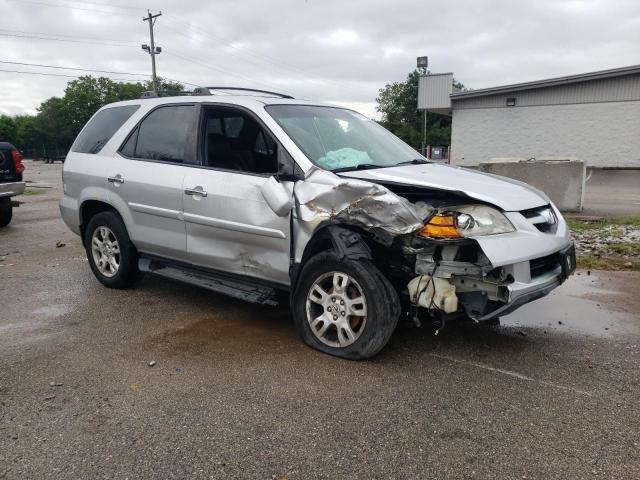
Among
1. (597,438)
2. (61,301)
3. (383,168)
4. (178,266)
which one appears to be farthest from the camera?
(61,301)

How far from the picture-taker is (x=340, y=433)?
A: 288cm

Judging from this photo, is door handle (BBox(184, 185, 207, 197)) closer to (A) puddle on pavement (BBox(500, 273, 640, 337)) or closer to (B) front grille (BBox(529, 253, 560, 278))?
(B) front grille (BBox(529, 253, 560, 278))

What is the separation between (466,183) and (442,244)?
0.65 metres

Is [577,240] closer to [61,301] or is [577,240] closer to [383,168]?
[383,168]

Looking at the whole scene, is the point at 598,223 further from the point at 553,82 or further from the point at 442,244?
the point at 553,82

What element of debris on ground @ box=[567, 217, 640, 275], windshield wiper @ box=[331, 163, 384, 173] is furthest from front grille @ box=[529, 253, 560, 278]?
debris on ground @ box=[567, 217, 640, 275]

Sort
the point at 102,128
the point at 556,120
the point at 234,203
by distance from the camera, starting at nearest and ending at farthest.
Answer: the point at 234,203 < the point at 102,128 < the point at 556,120

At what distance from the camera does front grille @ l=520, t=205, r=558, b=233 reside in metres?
3.69

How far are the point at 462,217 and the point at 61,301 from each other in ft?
13.3

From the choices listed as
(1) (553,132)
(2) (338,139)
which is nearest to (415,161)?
(2) (338,139)

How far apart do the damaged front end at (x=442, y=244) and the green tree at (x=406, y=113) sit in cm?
5556

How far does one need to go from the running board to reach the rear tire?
19.3 feet

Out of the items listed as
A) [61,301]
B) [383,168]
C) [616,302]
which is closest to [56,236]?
[61,301]

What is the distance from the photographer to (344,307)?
3.73m
